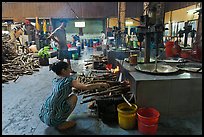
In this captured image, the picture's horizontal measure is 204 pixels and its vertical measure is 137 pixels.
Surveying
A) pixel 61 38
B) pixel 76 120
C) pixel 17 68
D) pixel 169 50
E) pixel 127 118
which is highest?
pixel 61 38

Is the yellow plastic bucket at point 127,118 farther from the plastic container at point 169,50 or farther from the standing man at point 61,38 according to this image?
the standing man at point 61,38

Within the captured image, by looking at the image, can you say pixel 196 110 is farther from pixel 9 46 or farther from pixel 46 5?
pixel 46 5

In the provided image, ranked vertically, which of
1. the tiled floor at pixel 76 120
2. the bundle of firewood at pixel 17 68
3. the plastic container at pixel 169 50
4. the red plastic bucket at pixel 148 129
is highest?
the plastic container at pixel 169 50

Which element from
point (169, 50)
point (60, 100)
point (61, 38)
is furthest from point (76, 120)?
point (61, 38)

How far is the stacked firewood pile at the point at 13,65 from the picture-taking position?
4817mm

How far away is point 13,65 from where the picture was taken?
5562mm

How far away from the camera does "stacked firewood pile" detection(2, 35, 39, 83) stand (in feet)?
15.8

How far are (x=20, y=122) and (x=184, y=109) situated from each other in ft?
6.97

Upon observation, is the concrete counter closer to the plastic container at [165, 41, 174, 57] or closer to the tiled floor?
the tiled floor

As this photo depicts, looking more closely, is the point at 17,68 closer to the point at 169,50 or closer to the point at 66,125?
the point at 66,125

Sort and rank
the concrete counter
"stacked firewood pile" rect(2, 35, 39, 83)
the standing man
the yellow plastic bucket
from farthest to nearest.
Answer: the standing man < "stacked firewood pile" rect(2, 35, 39, 83) < the concrete counter < the yellow plastic bucket

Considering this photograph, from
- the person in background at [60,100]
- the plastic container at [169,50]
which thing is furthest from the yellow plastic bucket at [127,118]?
the plastic container at [169,50]

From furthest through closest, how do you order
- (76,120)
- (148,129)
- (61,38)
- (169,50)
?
(61,38), (169,50), (76,120), (148,129)

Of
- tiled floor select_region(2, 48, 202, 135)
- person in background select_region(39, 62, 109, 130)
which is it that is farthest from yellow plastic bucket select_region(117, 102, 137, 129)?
person in background select_region(39, 62, 109, 130)
